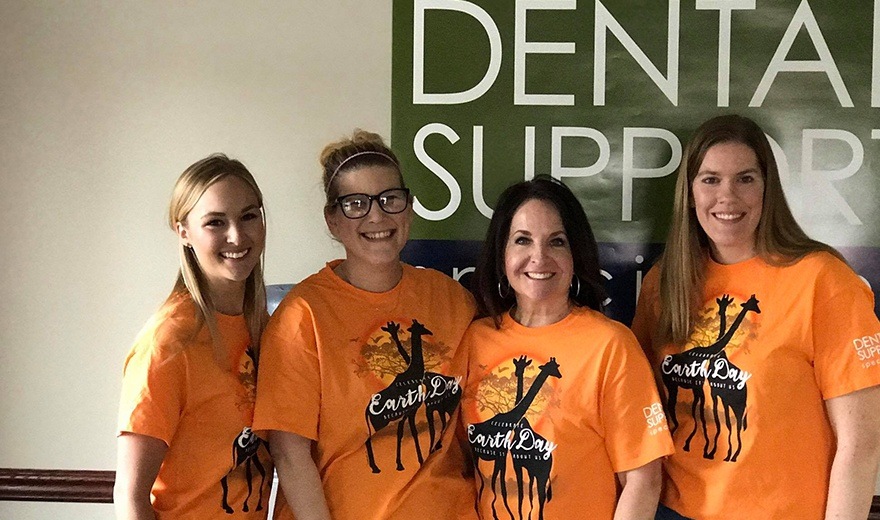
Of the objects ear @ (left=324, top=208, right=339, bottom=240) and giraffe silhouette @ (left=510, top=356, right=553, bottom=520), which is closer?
giraffe silhouette @ (left=510, top=356, right=553, bottom=520)

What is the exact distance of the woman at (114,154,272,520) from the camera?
5.37 feet

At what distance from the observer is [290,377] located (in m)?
1.76

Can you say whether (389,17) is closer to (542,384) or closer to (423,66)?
(423,66)

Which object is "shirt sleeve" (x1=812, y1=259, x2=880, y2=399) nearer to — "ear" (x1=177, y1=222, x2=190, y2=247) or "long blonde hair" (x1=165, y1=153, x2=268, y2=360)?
"long blonde hair" (x1=165, y1=153, x2=268, y2=360)

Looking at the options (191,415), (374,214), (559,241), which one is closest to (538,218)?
(559,241)

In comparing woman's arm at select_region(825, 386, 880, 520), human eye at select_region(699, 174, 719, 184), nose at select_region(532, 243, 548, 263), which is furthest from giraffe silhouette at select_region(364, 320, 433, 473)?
woman's arm at select_region(825, 386, 880, 520)

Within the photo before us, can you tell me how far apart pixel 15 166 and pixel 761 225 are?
2090 millimetres

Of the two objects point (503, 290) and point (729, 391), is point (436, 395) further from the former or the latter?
point (729, 391)

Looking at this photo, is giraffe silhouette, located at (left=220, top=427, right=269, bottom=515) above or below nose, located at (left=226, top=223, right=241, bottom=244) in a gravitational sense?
below

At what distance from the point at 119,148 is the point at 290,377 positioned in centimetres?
106

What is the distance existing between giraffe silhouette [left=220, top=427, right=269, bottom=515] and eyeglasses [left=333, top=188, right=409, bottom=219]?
1.76 ft

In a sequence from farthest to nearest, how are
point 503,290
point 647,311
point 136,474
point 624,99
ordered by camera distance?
point 624,99
point 647,311
point 503,290
point 136,474

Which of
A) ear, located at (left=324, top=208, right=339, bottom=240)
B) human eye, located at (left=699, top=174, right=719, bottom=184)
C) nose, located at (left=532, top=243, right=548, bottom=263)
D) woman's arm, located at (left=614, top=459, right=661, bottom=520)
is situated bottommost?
woman's arm, located at (left=614, top=459, right=661, bottom=520)

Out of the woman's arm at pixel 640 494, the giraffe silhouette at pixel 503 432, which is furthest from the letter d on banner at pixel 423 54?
the woman's arm at pixel 640 494
